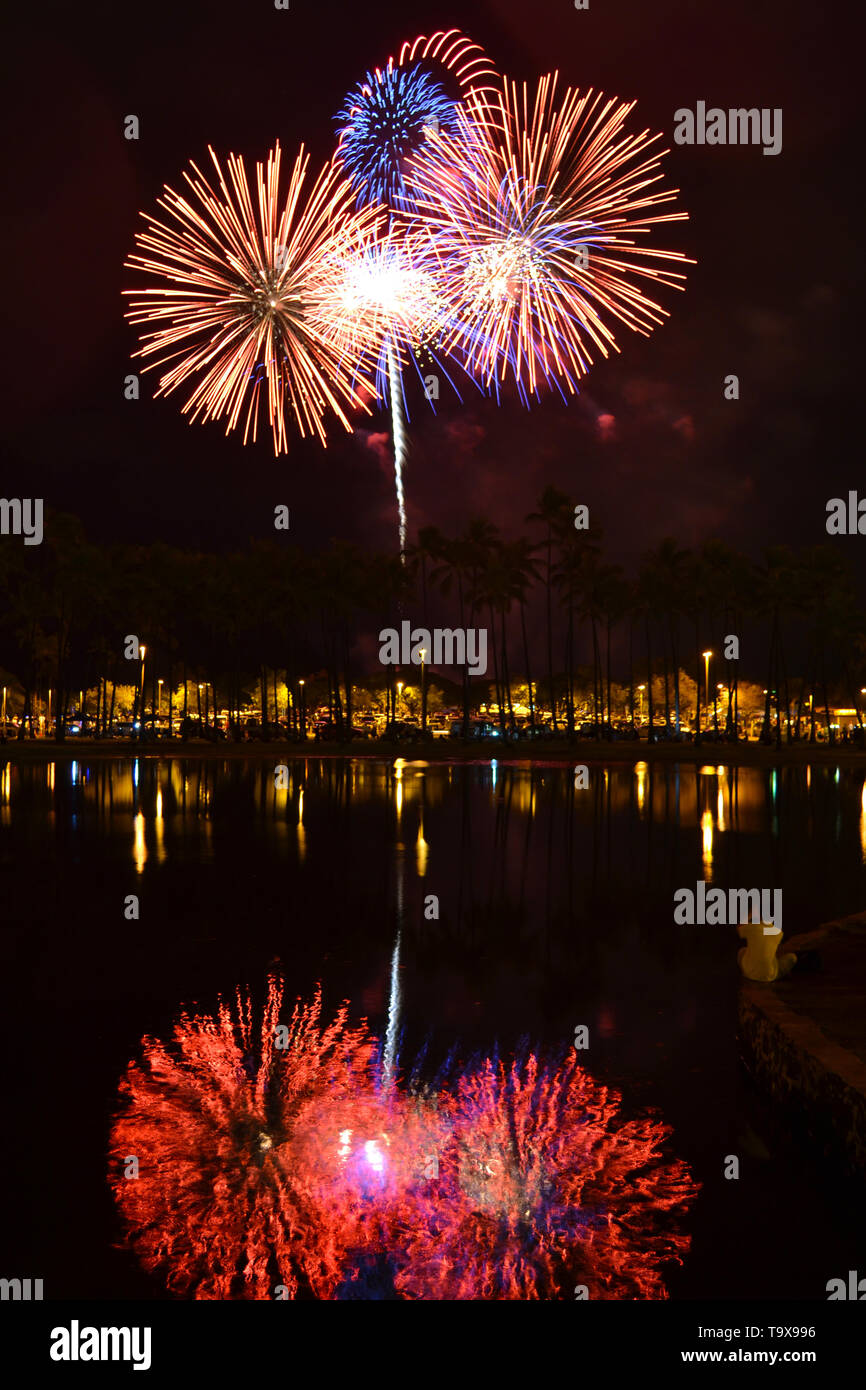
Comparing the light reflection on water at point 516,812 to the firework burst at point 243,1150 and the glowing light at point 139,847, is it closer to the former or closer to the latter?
the glowing light at point 139,847

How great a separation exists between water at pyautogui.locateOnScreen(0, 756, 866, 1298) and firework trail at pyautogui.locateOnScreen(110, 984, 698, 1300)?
0.69ft

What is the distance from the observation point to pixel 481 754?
73312mm

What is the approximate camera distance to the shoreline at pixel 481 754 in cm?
6925

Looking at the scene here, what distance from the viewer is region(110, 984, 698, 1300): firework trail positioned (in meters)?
5.66

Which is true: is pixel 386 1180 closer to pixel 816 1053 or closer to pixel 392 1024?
pixel 816 1053

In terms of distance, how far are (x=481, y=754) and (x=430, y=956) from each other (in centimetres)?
6051

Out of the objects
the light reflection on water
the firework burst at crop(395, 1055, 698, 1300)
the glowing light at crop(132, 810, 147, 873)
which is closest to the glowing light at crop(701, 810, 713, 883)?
the light reflection on water

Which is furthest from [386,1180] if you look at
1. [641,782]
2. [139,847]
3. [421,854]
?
[641,782]

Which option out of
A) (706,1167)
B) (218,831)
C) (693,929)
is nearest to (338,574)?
(218,831)

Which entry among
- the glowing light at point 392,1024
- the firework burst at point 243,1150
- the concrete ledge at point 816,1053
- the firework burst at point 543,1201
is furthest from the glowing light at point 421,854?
the firework burst at point 543,1201

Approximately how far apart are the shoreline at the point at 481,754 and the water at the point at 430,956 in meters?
37.1
